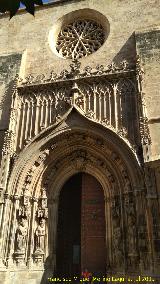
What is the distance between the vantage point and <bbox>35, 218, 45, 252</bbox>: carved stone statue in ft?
25.2

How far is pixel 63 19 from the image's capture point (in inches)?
454

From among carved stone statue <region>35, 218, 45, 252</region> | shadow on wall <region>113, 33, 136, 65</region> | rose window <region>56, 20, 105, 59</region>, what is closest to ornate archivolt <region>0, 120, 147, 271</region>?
carved stone statue <region>35, 218, 45, 252</region>

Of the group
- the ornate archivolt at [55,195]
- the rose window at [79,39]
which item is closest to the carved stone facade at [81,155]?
the ornate archivolt at [55,195]

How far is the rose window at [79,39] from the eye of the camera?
1078 cm

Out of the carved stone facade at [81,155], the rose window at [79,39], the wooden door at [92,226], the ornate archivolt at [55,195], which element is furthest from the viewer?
the rose window at [79,39]

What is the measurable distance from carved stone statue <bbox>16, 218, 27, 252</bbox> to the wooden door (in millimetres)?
1523

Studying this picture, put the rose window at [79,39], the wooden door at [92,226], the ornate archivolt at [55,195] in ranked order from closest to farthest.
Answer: the ornate archivolt at [55,195]
the wooden door at [92,226]
the rose window at [79,39]

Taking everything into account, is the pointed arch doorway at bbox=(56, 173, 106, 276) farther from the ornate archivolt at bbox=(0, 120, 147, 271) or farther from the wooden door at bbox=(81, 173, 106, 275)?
the ornate archivolt at bbox=(0, 120, 147, 271)

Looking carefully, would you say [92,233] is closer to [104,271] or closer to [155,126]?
[104,271]

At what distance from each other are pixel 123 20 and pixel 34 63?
11.3 ft

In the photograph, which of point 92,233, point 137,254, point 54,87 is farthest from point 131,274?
point 54,87

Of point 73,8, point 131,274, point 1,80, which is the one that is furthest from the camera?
point 73,8

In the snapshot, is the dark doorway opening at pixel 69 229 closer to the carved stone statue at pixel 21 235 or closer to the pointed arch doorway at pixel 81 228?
the pointed arch doorway at pixel 81 228

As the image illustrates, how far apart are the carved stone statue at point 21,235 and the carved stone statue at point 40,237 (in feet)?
1.01
